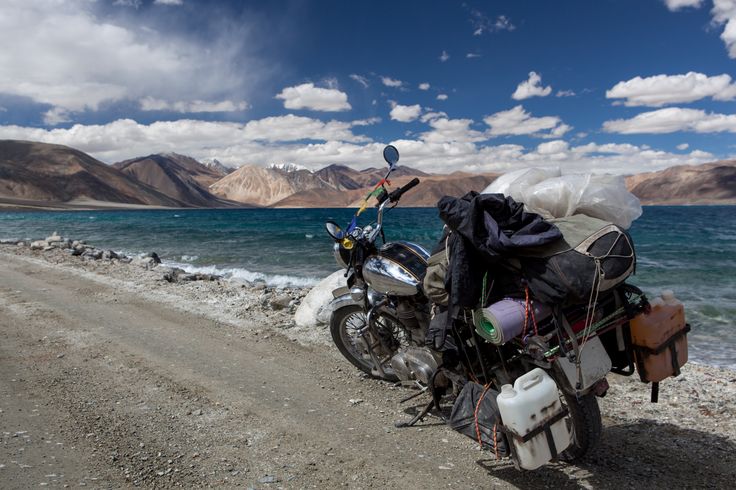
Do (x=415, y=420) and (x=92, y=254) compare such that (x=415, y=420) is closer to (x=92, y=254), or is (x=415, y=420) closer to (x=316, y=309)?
(x=316, y=309)

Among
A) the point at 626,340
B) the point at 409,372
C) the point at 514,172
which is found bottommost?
the point at 409,372

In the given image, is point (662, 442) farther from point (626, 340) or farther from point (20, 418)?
point (20, 418)

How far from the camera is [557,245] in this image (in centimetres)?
289

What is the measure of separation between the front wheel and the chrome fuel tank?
1.38 meters

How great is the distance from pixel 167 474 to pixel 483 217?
105 inches

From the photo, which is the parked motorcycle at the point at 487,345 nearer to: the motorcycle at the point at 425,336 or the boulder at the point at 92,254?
the motorcycle at the point at 425,336

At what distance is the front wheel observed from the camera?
323 cm

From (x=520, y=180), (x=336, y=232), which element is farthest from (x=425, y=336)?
(x=520, y=180)

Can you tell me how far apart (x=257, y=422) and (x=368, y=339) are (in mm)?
1220

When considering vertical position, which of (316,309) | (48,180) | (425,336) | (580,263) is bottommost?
(316,309)

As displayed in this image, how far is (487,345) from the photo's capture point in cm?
356

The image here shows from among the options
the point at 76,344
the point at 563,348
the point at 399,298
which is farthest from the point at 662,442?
the point at 76,344

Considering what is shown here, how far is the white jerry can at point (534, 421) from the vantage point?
2773 mm

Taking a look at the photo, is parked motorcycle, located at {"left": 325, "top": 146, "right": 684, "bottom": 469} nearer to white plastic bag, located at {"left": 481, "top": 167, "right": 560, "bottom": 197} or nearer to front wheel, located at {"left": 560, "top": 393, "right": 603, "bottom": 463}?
front wheel, located at {"left": 560, "top": 393, "right": 603, "bottom": 463}
